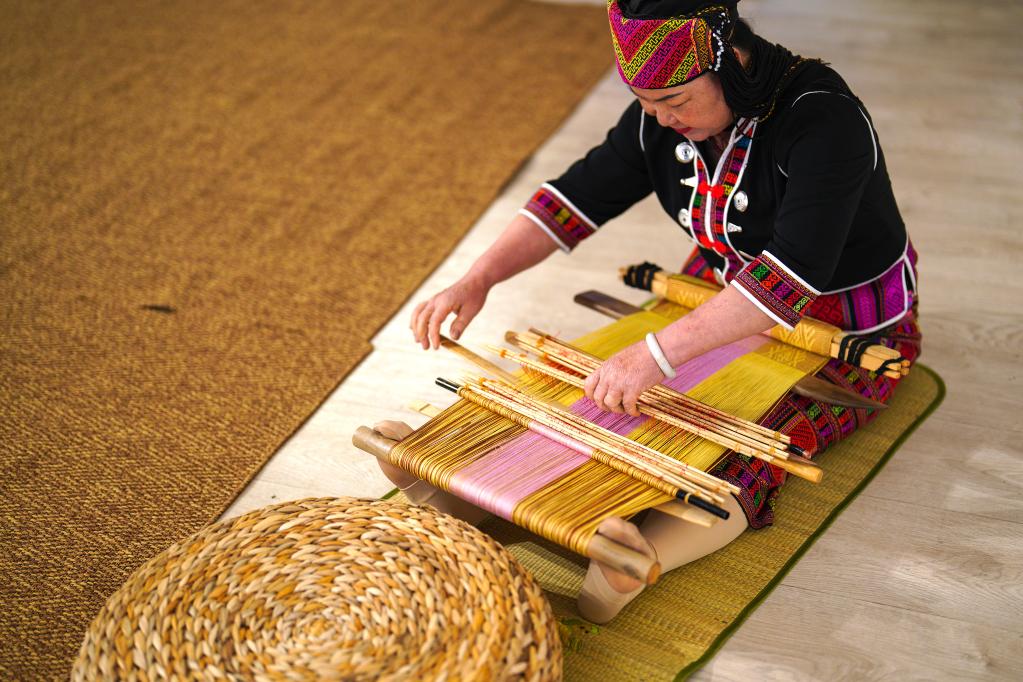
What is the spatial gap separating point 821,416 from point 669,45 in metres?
0.74

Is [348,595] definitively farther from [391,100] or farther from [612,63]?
[612,63]

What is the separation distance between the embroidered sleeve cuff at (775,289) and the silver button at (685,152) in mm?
262

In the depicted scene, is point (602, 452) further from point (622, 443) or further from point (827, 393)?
point (827, 393)

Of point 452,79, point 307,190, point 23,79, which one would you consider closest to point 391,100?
point 452,79

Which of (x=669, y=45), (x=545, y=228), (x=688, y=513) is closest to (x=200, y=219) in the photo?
(x=545, y=228)

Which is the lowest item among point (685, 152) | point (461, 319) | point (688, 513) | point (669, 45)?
point (688, 513)

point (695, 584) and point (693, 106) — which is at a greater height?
point (693, 106)

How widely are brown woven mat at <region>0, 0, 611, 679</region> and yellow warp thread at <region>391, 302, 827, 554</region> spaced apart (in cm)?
53

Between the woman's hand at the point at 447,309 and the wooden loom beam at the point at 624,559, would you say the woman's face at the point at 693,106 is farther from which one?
the wooden loom beam at the point at 624,559

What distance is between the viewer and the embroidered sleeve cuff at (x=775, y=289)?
158 centimetres

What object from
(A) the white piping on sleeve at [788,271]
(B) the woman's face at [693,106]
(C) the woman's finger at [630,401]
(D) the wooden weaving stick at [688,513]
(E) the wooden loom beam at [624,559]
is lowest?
(D) the wooden weaving stick at [688,513]

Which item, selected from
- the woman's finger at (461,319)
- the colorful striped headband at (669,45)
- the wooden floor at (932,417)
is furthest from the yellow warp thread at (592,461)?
the colorful striped headband at (669,45)

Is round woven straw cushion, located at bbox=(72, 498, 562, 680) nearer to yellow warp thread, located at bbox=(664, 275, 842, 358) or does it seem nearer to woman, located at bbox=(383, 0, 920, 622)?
woman, located at bbox=(383, 0, 920, 622)

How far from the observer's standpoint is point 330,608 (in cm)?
131
